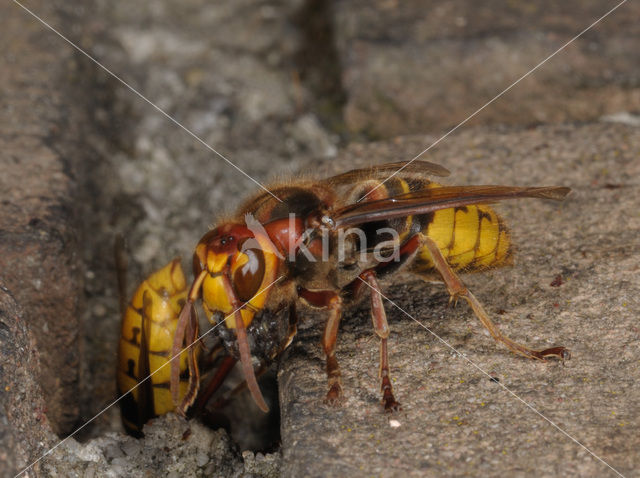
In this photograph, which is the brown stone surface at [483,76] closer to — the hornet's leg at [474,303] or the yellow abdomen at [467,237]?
the yellow abdomen at [467,237]

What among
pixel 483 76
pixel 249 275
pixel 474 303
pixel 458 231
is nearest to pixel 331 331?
pixel 249 275

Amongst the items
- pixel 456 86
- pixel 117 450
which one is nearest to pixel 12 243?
pixel 117 450

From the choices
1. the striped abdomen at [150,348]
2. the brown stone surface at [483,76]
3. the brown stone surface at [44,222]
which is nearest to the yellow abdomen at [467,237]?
the striped abdomen at [150,348]

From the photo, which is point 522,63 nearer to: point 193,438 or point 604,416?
point 604,416

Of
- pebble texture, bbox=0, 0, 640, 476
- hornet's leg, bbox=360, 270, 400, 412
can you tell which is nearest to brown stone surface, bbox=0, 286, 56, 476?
pebble texture, bbox=0, 0, 640, 476

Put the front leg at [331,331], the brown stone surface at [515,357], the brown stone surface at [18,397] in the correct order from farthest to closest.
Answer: the front leg at [331,331]
the brown stone surface at [515,357]
the brown stone surface at [18,397]

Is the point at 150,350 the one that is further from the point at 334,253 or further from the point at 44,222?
the point at 334,253
